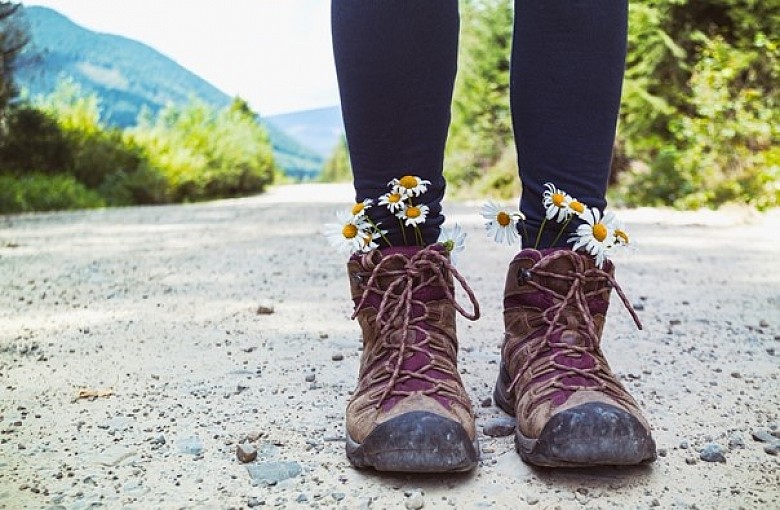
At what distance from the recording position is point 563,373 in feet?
2.94

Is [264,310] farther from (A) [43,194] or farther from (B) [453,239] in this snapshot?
(A) [43,194]

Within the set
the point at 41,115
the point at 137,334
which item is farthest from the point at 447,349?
the point at 41,115

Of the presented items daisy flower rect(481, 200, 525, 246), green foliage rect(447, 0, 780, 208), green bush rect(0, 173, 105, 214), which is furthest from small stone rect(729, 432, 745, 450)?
green bush rect(0, 173, 105, 214)

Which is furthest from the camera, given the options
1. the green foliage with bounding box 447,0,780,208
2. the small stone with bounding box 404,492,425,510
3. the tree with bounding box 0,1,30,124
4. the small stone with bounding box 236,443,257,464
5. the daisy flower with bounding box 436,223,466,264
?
the tree with bounding box 0,1,30,124

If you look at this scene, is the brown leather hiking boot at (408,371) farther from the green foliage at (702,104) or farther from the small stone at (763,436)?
the green foliage at (702,104)

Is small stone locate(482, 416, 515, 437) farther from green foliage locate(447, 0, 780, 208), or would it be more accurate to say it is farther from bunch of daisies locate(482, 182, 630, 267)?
green foliage locate(447, 0, 780, 208)

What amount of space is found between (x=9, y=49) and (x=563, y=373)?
633 cm

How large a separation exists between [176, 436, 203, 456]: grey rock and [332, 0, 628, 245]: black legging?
363 millimetres

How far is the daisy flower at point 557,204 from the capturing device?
3.08 feet

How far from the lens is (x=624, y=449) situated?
81 centimetres

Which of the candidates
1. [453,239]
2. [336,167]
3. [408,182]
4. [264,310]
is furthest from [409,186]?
[336,167]

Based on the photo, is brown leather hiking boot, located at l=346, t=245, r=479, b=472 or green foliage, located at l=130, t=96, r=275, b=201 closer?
brown leather hiking boot, located at l=346, t=245, r=479, b=472

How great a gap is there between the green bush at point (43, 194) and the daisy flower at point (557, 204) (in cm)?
517

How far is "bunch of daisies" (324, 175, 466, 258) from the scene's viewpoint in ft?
3.09
